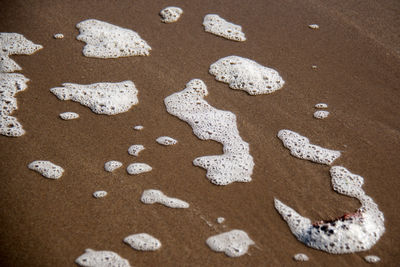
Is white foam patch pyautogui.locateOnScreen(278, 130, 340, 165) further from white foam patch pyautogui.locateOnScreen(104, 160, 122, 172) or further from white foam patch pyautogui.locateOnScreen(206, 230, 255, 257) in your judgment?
white foam patch pyautogui.locateOnScreen(104, 160, 122, 172)

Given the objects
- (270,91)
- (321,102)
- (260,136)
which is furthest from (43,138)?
(321,102)

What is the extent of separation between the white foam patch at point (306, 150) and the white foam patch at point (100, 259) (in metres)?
1.50

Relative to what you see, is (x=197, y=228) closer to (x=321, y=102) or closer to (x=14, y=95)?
(x=321, y=102)

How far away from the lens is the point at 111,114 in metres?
3.56

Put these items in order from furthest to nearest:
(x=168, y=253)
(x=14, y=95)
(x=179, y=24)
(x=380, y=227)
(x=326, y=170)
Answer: (x=179, y=24) → (x=14, y=95) → (x=326, y=170) → (x=380, y=227) → (x=168, y=253)

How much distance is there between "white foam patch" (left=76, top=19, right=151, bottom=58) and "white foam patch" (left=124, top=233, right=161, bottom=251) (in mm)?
2026

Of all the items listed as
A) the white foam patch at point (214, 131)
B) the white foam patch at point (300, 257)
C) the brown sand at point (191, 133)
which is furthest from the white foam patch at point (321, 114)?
the white foam patch at point (300, 257)

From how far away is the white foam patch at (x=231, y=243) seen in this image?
2.63 meters

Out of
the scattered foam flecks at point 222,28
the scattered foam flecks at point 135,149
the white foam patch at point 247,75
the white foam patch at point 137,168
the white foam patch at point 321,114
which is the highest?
the scattered foam flecks at point 222,28

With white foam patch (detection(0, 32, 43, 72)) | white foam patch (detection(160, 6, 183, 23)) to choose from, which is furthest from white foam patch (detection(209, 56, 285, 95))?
white foam patch (detection(0, 32, 43, 72))

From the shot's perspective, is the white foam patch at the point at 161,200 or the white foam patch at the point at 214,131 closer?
the white foam patch at the point at 161,200

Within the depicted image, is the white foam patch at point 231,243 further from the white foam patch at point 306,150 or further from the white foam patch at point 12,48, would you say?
the white foam patch at point 12,48

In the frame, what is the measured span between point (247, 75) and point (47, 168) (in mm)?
1902

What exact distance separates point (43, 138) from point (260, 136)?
1665 millimetres
